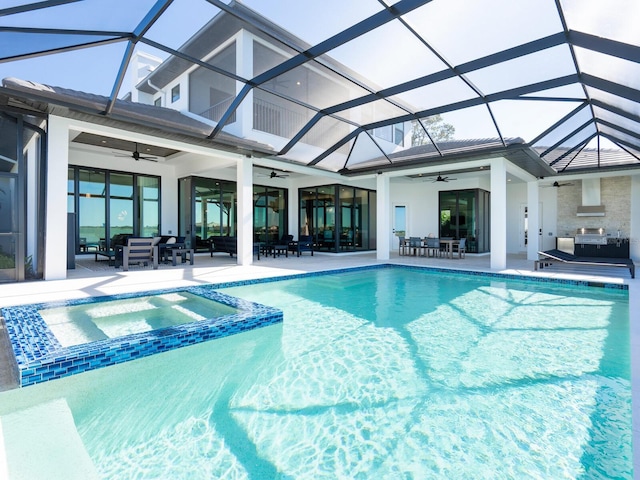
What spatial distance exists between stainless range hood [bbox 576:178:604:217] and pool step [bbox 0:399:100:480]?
49.3 ft

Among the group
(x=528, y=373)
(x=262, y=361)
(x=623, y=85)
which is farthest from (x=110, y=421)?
(x=623, y=85)

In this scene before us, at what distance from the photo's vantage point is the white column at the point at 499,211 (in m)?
8.84

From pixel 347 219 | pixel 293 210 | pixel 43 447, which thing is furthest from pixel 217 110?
pixel 43 447

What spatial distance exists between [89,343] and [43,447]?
126cm

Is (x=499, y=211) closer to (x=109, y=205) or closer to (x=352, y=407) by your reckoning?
(x=352, y=407)

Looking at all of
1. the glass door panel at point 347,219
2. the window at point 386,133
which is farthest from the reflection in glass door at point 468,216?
the glass door panel at point 347,219

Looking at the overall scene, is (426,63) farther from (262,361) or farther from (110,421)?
(110,421)

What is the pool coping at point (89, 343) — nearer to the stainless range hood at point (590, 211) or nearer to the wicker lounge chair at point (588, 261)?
the wicker lounge chair at point (588, 261)

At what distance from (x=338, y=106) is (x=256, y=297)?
4345mm

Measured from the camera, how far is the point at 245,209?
9.41 metres

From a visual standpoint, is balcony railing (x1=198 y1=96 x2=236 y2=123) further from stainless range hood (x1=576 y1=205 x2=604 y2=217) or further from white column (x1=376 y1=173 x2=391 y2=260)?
stainless range hood (x1=576 y1=205 x2=604 y2=217)

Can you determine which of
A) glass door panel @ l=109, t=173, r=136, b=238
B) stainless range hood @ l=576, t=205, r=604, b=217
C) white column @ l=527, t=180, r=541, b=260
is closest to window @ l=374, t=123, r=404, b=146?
white column @ l=527, t=180, r=541, b=260

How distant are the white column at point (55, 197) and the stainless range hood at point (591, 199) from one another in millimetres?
15220

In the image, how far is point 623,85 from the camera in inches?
194
